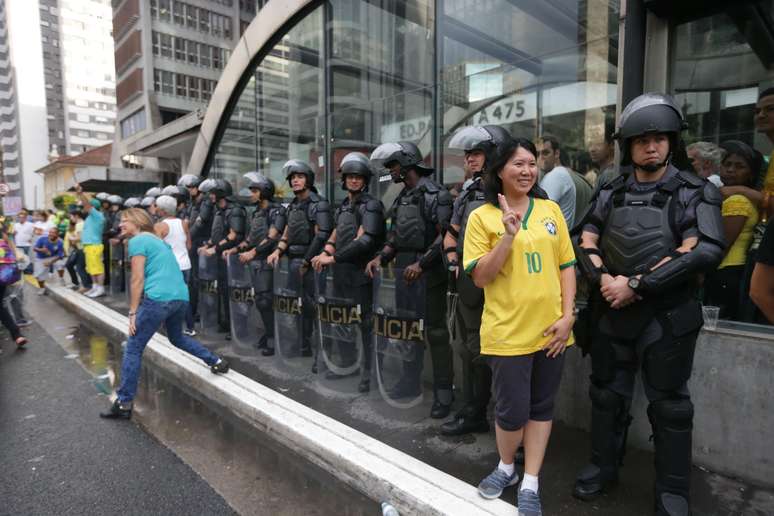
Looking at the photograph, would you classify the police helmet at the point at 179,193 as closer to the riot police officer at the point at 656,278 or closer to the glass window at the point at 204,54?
the riot police officer at the point at 656,278

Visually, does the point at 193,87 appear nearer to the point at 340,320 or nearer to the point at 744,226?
the point at 340,320

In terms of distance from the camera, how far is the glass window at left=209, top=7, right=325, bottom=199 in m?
9.09

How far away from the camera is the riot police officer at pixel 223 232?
6.10 metres

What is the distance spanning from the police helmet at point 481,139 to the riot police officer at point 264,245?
108 inches

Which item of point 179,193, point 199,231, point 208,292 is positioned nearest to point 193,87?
point 179,193

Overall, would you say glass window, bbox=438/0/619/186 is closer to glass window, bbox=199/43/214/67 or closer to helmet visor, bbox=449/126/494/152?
helmet visor, bbox=449/126/494/152

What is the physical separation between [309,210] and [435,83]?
284 cm

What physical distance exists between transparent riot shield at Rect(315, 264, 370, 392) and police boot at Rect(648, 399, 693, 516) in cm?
259

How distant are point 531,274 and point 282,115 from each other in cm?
920

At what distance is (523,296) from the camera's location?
2.27 meters

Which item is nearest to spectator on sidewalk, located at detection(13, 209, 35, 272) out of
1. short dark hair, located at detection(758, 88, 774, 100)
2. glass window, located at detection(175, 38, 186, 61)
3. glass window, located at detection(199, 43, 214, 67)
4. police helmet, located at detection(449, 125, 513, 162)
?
police helmet, located at detection(449, 125, 513, 162)

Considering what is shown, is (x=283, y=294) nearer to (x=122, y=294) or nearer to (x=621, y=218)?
(x=621, y=218)

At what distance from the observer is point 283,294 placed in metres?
4.99

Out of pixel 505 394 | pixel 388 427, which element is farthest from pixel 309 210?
pixel 505 394
